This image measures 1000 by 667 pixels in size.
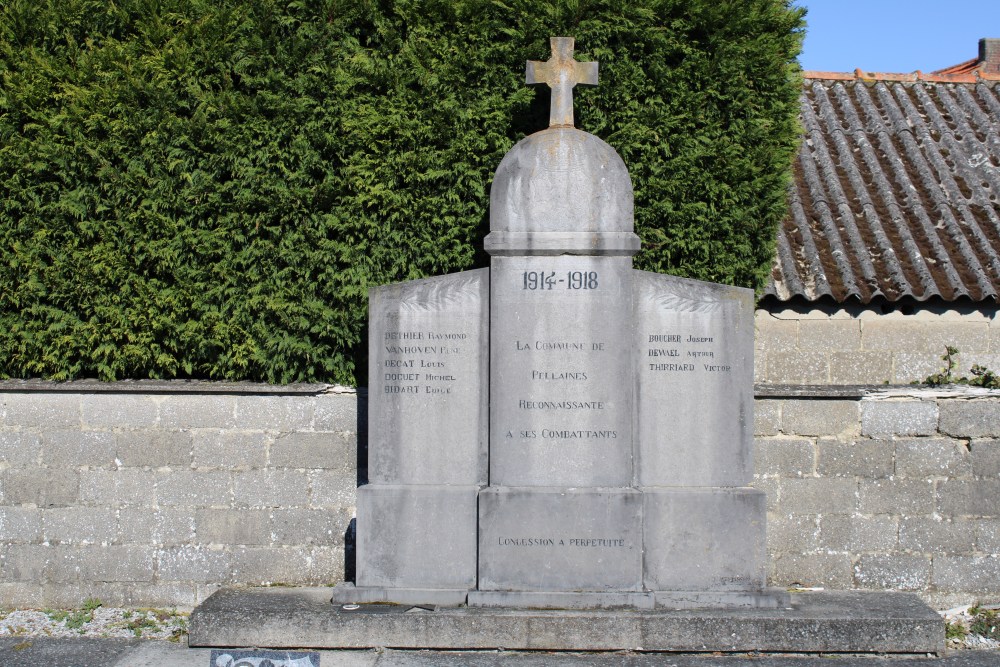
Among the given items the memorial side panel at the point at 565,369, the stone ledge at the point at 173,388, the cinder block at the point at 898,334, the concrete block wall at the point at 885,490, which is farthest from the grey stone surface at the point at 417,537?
the cinder block at the point at 898,334

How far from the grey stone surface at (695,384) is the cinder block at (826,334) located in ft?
6.50

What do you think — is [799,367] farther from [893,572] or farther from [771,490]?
[893,572]

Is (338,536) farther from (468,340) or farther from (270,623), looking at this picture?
(468,340)

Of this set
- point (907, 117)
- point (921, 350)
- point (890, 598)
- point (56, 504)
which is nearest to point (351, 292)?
point (56, 504)

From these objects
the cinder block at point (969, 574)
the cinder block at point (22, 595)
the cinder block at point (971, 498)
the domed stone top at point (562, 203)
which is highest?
the domed stone top at point (562, 203)

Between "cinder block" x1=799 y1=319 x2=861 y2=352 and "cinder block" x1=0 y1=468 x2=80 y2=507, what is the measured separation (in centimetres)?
550

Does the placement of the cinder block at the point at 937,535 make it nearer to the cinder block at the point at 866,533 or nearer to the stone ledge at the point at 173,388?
the cinder block at the point at 866,533

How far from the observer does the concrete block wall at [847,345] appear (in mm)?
7102

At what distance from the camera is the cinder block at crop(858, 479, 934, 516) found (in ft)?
19.8

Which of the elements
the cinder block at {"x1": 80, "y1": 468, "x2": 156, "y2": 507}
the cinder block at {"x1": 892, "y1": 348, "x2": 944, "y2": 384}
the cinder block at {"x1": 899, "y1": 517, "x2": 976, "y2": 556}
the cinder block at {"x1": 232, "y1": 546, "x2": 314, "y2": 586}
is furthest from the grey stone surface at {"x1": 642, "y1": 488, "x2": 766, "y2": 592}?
the cinder block at {"x1": 80, "y1": 468, "x2": 156, "y2": 507}

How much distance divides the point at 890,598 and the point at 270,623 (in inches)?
148

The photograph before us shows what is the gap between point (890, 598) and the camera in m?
5.54

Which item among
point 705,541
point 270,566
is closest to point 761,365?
point 705,541

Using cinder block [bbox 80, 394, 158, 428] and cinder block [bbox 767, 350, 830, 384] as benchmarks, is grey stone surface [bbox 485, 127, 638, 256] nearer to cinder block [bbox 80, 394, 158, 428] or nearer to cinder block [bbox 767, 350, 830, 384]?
cinder block [bbox 767, 350, 830, 384]
